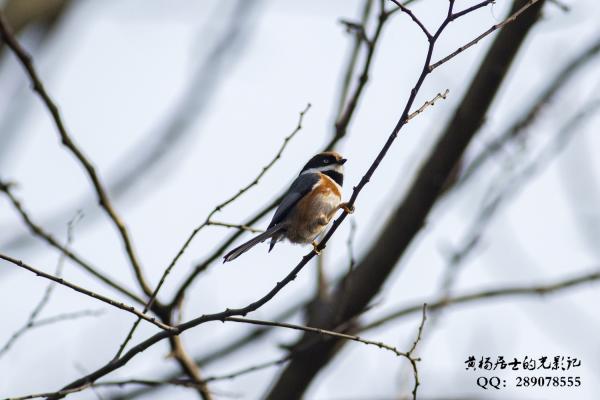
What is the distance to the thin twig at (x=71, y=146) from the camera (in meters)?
4.34

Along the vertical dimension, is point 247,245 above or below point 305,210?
below

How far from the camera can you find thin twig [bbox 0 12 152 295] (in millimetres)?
4336

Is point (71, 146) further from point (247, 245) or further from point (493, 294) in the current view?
point (493, 294)

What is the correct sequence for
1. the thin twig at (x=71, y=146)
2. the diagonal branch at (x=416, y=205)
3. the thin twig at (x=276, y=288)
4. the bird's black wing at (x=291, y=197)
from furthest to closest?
→ the bird's black wing at (x=291, y=197), the diagonal branch at (x=416, y=205), the thin twig at (x=71, y=146), the thin twig at (x=276, y=288)

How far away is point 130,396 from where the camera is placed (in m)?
6.87

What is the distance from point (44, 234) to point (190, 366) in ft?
4.85

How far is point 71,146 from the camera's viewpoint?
15.9ft

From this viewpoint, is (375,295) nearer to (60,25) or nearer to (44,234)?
(44,234)

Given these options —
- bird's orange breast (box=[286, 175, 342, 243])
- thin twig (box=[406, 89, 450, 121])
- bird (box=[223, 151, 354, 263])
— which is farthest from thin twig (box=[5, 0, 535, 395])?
bird's orange breast (box=[286, 175, 342, 243])

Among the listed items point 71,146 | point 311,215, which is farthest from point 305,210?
point 71,146

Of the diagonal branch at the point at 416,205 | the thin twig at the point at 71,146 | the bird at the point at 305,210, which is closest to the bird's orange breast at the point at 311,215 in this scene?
the bird at the point at 305,210

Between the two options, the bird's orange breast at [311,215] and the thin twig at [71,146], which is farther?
the bird's orange breast at [311,215]

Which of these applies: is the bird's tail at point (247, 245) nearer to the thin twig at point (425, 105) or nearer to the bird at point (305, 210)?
the bird at point (305, 210)

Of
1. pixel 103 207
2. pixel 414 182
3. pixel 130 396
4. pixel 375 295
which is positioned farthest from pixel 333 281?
pixel 103 207
